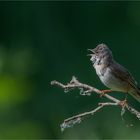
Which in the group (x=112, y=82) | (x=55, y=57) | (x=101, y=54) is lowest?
(x=55, y=57)

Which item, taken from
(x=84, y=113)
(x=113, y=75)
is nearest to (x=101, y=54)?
(x=113, y=75)

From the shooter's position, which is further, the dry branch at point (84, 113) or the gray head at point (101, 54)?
the gray head at point (101, 54)

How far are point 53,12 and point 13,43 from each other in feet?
3.31

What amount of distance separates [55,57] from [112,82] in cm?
772

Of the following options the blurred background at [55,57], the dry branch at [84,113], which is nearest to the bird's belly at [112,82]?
the dry branch at [84,113]

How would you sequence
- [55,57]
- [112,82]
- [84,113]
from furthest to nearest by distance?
[55,57], [112,82], [84,113]

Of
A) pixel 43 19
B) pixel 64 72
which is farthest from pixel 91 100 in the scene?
pixel 43 19

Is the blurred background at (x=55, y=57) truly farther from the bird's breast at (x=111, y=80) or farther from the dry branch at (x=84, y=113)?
the dry branch at (x=84, y=113)

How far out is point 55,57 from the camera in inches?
647

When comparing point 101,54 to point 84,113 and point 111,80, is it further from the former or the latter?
point 84,113

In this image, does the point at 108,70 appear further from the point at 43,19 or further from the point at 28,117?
the point at 43,19

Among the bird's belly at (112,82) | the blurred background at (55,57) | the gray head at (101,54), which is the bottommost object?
the blurred background at (55,57)

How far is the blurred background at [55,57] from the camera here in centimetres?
1437

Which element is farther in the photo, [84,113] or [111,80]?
[111,80]
